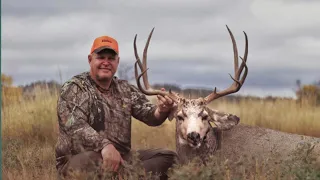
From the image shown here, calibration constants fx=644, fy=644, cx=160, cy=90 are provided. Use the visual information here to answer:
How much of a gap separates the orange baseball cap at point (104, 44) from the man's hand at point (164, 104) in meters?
0.77

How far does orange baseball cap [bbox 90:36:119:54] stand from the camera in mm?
7439

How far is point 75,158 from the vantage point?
7.08 m

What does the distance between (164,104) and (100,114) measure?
747 mm

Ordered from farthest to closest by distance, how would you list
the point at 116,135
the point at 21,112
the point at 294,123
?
the point at 294,123 → the point at 21,112 → the point at 116,135

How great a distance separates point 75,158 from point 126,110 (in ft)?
2.91

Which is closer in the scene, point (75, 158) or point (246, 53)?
point (75, 158)

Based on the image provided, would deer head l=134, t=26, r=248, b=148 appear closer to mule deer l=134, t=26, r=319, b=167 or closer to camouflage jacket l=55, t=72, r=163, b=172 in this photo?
mule deer l=134, t=26, r=319, b=167

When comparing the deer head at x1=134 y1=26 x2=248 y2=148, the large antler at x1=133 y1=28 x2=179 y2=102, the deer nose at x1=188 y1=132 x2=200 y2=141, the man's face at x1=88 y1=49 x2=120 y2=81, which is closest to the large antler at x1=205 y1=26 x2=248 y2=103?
the deer head at x1=134 y1=26 x2=248 y2=148

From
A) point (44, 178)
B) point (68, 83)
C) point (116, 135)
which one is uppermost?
point (68, 83)

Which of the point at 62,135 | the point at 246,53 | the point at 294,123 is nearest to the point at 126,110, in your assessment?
the point at 62,135

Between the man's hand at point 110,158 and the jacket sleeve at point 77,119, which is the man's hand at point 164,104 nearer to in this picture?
the jacket sleeve at point 77,119

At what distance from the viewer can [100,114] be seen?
7.30 meters

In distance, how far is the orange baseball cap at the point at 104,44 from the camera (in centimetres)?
744

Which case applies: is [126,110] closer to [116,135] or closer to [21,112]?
[116,135]
